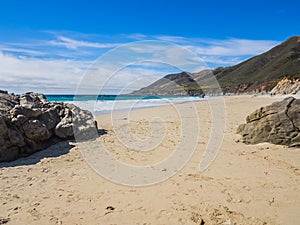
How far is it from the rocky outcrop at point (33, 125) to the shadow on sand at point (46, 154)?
7.8 inches

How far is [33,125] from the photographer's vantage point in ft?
23.1

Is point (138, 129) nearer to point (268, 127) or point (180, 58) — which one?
point (180, 58)

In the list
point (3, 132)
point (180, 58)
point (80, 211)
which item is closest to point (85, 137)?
point (3, 132)

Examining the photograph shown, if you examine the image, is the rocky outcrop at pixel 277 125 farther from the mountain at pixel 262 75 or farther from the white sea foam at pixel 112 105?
the mountain at pixel 262 75

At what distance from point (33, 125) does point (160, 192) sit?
4701 millimetres

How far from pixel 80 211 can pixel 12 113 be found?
458 centimetres

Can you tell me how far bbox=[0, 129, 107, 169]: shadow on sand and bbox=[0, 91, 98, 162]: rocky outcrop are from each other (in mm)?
199

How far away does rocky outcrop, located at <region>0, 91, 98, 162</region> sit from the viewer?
643cm

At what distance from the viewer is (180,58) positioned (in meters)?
7.34

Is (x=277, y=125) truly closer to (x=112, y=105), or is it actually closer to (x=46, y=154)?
(x=46, y=154)

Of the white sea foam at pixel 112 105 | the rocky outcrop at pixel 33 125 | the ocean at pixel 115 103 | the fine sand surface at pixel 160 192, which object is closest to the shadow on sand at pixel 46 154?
the fine sand surface at pixel 160 192

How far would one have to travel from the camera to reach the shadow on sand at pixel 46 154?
609 cm

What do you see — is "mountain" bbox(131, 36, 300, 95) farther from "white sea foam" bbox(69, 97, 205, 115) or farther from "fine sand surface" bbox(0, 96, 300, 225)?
"fine sand surface" bbox(0, 96, 300, 225)

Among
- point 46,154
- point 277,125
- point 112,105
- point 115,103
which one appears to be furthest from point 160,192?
point 115,103
